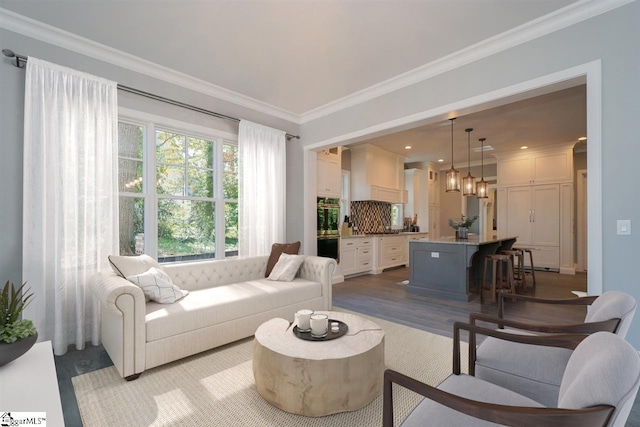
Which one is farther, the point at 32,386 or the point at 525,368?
the point at 525,368

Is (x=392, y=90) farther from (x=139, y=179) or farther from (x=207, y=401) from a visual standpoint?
(x=207, y=401)

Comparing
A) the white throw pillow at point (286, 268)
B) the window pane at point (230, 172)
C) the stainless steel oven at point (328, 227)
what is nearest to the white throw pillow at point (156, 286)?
the white throw pillow at point (286, 268)

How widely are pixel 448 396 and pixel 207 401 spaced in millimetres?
1649

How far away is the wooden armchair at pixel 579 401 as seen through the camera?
0.77 metres

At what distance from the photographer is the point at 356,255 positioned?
244 inches

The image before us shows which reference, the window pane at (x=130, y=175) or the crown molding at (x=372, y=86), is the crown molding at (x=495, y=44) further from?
the window pane at (x=130, y=175)

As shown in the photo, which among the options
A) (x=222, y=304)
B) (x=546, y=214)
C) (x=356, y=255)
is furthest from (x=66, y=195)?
(x=546, y=214)

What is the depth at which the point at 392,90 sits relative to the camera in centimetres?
380

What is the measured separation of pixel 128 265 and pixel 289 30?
2.64 m

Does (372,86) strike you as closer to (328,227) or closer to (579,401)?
(328,227)

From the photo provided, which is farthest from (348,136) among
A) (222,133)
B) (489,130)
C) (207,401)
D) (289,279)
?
(207,401)

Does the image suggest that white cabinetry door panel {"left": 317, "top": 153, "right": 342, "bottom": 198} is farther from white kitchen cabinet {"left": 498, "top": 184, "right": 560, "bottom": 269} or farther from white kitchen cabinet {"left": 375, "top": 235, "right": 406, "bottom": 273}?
white kitchen cabinet {"left": 498, "top": 184, "right": 560, "bottom": 269}

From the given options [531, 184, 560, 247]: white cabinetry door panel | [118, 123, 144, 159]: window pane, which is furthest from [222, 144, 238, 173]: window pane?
[531, 184, 560, 247]: white cabinetry door panel

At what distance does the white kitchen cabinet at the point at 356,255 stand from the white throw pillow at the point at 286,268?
87.4 inches
